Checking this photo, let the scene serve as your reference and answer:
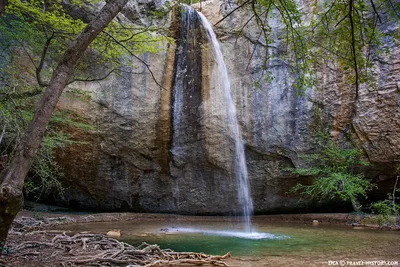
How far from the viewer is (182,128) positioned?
11.7 m

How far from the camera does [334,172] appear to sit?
10609 millimetres

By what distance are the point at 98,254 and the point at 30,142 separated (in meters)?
2.03

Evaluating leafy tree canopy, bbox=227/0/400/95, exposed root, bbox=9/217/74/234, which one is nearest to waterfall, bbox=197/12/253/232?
exposed root, bbox=9/217/74/234

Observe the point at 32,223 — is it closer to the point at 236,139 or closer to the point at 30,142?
the point at 30,142

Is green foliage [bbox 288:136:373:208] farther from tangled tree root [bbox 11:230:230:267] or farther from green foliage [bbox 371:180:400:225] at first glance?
tangled tree root [bbox 11:230:230:267]

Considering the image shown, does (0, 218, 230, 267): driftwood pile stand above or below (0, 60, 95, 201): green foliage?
below

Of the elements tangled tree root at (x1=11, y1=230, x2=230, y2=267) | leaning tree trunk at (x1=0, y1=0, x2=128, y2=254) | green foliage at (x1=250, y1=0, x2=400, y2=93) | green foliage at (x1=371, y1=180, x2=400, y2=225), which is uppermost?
green foliage at (x1=250, y1=0, x2=400, y2=93)

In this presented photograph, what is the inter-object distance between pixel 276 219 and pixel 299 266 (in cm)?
778

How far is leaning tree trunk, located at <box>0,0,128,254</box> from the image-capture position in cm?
310

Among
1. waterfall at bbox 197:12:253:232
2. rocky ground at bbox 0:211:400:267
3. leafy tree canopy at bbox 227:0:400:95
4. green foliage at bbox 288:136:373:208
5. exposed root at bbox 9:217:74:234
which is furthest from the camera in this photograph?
waterfall at bbox 197:12:253:232

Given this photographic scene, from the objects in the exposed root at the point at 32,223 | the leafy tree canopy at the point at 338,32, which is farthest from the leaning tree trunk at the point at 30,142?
the exposed root at the point at 32,223

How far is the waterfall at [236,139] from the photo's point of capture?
11578mm

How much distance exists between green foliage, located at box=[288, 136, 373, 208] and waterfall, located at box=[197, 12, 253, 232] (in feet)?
5.56

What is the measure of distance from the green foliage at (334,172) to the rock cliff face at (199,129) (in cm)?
41
